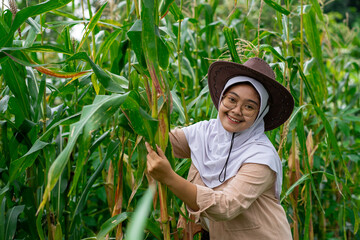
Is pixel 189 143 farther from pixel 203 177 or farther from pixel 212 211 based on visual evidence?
pixel 212 211

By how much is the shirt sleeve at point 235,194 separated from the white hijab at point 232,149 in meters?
0.04

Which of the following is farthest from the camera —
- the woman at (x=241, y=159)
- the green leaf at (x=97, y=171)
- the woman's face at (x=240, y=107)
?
the green leaf at (x=97, y=171)

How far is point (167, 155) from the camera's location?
57.8 inches

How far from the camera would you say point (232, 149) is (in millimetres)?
1604

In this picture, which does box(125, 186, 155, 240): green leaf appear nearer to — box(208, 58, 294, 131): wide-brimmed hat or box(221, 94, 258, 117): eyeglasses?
box(221, 94, 258, 117): eyeglasses

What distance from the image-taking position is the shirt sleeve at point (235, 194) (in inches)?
54.6

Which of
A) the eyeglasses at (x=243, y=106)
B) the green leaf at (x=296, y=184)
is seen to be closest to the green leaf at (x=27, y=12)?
the eyeglasses at (x=243, y=106)

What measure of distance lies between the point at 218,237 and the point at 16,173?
810 millimetres

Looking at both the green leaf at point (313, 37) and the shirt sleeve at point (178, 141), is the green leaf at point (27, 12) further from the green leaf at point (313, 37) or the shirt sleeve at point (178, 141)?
the green leaf at point (313, 37)

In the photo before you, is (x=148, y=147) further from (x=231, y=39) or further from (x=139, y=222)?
(x=231, y=39)

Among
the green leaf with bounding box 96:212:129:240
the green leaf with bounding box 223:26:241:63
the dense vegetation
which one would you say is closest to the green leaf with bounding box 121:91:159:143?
the dense vegetation

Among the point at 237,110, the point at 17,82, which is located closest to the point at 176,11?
the point at 237,110

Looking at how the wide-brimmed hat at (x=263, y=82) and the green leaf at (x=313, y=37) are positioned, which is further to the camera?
the green leaf at (x=313, y=37)

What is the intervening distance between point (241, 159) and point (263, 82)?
31 cm
